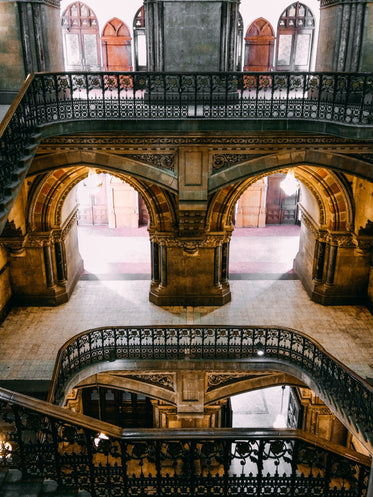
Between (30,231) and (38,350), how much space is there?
8.62ft

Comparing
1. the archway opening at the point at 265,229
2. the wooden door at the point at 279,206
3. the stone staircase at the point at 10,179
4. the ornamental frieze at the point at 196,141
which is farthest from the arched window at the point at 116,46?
the wooden door at the point at 279,206

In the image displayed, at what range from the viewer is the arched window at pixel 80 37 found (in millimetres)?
12414

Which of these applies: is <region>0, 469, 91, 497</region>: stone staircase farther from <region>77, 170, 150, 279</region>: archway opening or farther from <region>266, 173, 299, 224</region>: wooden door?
<region>266, 173, 299, 224</region>: wooden door

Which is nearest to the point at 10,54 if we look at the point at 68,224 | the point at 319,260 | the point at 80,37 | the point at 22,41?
the point at 22,41

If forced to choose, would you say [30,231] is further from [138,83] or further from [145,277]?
[138,83]

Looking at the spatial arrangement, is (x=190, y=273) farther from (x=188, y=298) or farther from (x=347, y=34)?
(x=347, y=34)

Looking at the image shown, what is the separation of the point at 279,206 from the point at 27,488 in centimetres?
1457

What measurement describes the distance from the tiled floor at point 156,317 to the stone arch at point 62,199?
1.92 metres

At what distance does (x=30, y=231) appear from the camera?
426 inches

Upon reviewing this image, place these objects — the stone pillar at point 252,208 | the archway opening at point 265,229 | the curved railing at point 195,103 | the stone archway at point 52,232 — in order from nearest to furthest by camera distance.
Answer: the curved railing at point 195,103, the stone archway at point 52,232, the archway opening at point 265,229, the stone pillar at point 252,208

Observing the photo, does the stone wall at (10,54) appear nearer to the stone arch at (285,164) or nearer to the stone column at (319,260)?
the stone arch at (285,164)

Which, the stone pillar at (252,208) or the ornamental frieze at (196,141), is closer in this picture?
the ornamental frieze at (196,141)

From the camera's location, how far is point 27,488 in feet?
12.5

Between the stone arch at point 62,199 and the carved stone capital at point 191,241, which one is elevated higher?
the stone arch at point 62,199
